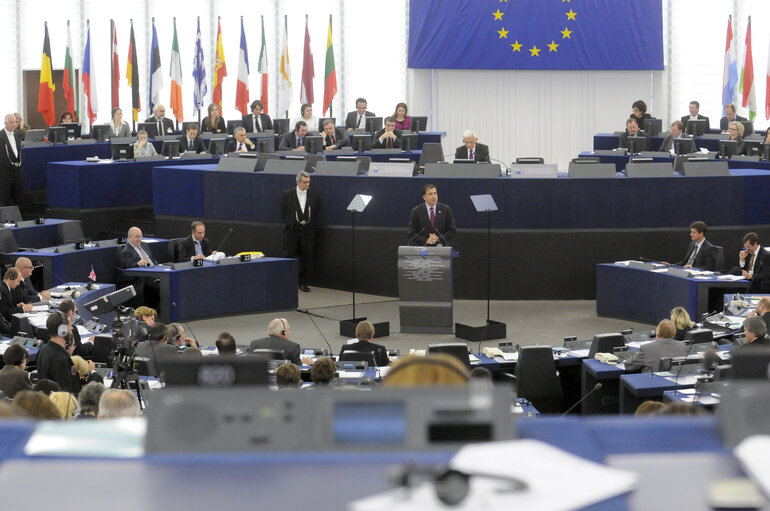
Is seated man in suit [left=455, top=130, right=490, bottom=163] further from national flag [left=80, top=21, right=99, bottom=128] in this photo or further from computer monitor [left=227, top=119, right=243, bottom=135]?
national flag [left=80, top=21, right=99, bottom=128]

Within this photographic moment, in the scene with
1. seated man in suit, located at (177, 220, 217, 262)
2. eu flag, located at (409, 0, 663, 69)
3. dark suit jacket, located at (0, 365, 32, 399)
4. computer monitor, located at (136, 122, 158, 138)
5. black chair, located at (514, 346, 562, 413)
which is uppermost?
eu flag, located at (409, 0, 663, 69)

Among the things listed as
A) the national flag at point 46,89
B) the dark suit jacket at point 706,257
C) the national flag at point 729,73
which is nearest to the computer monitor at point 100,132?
the national flag at point 46,89

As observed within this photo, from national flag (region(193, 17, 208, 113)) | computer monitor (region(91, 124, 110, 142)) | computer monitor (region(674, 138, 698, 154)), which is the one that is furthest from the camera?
national flag (region(193, 17, 208, 113))

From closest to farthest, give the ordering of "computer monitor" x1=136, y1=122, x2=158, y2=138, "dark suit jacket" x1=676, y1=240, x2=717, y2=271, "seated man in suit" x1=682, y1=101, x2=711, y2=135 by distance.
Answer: "dark suit jacket" x1=676, y1=240, x2=717, y2=271, "computer monitor" x1=136, y1=122, x2=158, y2=138, "seated man in suit" x1=682, y1=101, x2=711, y2=135

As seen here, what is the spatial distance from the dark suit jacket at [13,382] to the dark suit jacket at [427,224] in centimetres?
652

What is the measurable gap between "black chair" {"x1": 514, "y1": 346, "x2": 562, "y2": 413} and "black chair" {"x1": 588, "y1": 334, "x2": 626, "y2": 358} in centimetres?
53

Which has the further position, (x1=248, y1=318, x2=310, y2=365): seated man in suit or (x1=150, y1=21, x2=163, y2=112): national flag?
(x1=150, y1=21, x2=163, y2=112): national flag

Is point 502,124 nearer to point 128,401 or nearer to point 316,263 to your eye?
point 316,263

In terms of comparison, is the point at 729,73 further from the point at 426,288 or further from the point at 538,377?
the point at 538,377

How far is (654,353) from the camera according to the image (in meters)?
10.1

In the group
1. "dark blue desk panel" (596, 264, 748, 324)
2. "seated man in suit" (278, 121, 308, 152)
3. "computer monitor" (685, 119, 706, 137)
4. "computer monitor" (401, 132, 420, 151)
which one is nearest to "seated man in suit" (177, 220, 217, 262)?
"dark blue desk panel" (596, 264, 748, 324)

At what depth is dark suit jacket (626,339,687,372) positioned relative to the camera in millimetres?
10016

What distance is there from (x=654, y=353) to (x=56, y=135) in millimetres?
12932

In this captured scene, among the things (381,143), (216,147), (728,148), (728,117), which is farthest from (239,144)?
(728,117)
